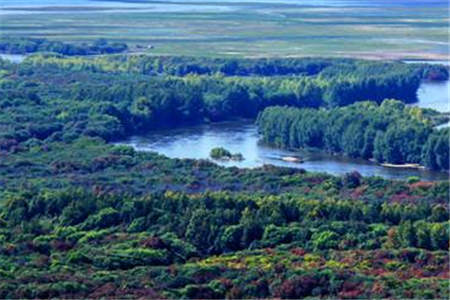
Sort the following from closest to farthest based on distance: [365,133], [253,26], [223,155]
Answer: [223,155] < [365,133] < [253,26]

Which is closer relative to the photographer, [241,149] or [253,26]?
[241,149]

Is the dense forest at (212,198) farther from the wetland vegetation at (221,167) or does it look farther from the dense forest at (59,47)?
the dense forest at (59,47)

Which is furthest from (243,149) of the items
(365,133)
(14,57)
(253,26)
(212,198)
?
(253,26)

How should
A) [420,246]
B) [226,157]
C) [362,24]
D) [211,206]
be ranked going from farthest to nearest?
[362,24]
[226,157]
[211,206]
[420,246]

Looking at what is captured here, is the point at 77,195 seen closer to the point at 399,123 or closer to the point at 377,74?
the point at 399,123

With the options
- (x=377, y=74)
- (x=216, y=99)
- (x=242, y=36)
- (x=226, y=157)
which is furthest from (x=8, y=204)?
(x=242, y=36)

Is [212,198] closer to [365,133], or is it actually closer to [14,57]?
[365,133]

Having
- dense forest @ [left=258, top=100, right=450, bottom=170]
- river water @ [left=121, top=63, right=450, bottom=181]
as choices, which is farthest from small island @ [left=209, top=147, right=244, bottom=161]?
A: dense forest @ [left=258, top=100, right=450, bottom=170]
